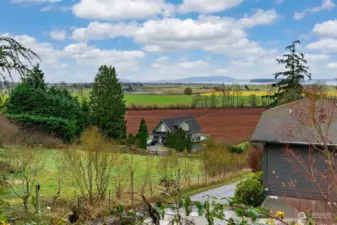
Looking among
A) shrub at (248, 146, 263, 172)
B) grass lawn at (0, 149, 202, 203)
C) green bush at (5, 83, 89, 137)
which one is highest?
green bush at (5, 83, 89, 137)

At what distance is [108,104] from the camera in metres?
38.9

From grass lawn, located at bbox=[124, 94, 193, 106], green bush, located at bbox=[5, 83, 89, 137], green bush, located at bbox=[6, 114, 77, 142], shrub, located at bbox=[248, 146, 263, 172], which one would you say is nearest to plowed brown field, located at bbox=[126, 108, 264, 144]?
grass lawn, located at bbox=[124, 94, 193, 106]

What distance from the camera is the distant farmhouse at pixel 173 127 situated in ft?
146

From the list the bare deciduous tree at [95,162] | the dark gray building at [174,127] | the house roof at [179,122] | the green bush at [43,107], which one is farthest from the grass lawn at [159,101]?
the bare deciduous tree at [95,162]

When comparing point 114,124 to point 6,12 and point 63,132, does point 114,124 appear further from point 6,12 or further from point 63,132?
point 6,12

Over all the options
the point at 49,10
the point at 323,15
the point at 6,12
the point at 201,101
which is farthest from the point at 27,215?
the point at 201,101

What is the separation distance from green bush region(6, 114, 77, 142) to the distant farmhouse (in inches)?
502

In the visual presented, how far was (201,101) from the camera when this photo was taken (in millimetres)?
59656

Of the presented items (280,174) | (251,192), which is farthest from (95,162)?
(280,174)

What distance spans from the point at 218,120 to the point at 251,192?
3486 centimetres

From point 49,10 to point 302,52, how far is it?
20844mm

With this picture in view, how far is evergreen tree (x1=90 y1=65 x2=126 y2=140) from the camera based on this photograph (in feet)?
126

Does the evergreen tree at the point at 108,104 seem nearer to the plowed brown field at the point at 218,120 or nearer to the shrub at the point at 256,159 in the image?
the plowed brown field at the point at 218,120

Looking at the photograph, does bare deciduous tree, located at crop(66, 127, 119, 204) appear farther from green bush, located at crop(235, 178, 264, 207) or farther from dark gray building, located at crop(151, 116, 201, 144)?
dark gray building, located at crop(151, 116, 201, 144)
